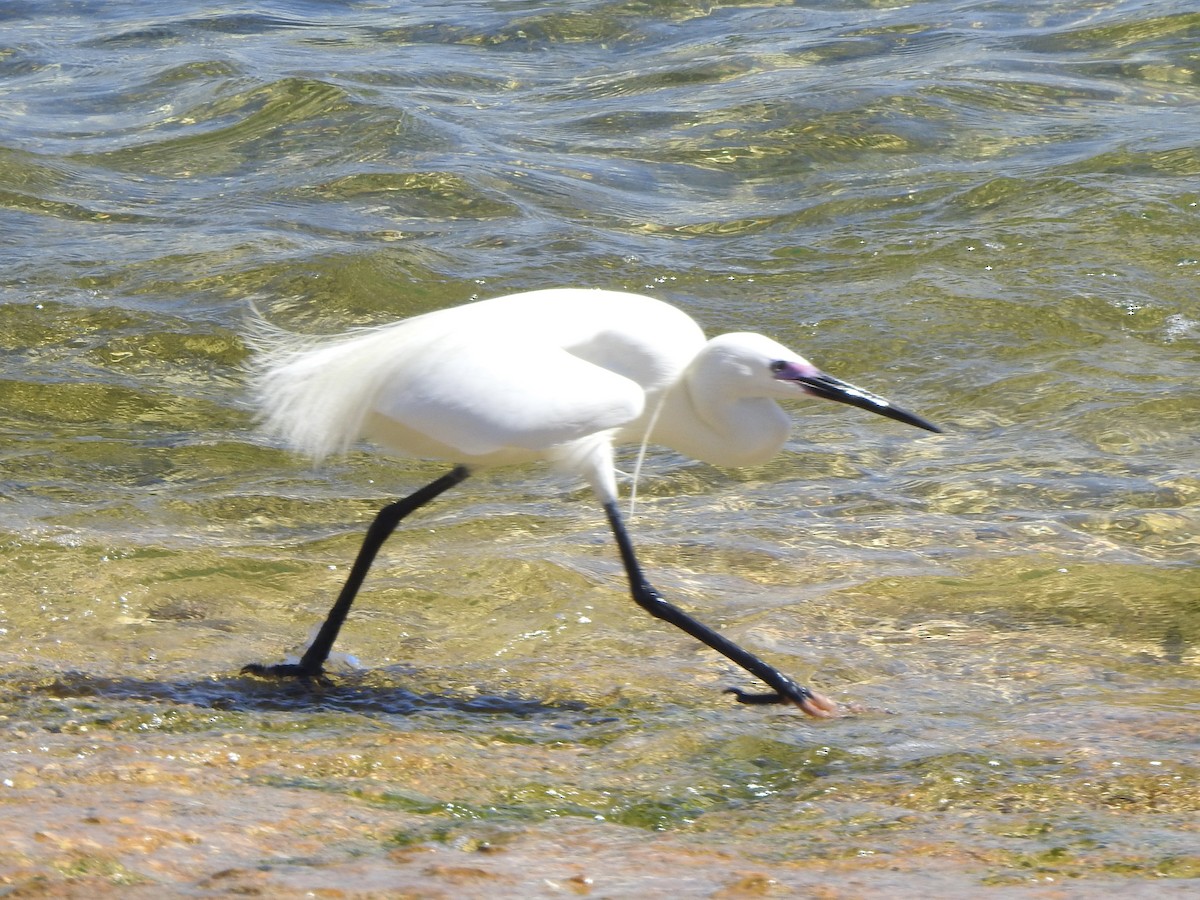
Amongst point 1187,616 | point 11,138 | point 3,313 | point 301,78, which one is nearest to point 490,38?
point 301,78

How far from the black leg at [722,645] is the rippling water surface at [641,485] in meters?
0.12

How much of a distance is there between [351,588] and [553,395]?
892 mm

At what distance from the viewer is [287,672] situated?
4.07 m

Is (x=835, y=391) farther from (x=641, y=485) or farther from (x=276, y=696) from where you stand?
(x=641, y=485)

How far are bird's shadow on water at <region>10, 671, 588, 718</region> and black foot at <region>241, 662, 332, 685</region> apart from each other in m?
0.02

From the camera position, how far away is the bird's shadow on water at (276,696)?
3.75 meters

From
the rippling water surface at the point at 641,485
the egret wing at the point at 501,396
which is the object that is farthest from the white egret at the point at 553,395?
the rippling water surface at the point at 641,485

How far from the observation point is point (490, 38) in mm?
12953

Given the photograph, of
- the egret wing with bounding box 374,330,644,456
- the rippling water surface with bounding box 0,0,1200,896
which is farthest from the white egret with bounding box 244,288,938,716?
the rippling water surface with bounding box 0,0,1200,896

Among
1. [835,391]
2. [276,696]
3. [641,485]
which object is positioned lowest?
[641,485]

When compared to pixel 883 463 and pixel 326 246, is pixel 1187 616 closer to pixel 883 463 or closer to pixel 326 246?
pixel 883 463

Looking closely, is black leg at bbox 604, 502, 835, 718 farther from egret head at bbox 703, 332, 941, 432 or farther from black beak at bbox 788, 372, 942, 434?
black beak at bbox 788, 372, 942, 434

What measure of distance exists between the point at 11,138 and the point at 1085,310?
23.0 feet

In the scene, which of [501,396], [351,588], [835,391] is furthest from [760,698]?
[351,588]
